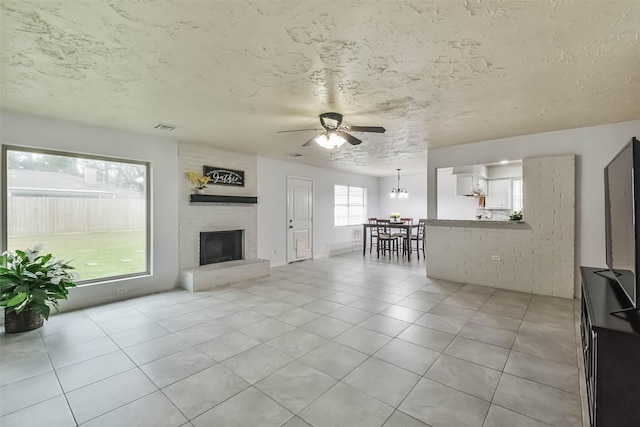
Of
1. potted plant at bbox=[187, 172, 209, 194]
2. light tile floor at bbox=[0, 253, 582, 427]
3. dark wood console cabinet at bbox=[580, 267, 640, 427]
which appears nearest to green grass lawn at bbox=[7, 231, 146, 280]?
light tile floor at bbox=[0, 253, 582, 427]

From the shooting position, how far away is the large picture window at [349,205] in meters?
8.48

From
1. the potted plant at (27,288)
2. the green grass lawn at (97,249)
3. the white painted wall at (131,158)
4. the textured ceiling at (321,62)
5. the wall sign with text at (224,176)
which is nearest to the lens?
the textured ceiling at (321,62)

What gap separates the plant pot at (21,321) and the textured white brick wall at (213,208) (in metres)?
1.86

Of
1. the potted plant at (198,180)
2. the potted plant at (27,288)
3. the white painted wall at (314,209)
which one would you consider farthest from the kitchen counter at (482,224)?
the potted plant at (27,288)

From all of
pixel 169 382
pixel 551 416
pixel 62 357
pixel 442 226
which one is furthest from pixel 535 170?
pixel 62 357

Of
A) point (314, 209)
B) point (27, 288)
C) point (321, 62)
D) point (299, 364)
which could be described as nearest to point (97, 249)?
point (27, 288)

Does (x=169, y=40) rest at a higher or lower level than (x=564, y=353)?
higher

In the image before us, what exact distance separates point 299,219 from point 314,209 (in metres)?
0.63

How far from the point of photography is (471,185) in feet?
22.6

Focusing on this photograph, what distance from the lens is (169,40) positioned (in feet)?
6.19

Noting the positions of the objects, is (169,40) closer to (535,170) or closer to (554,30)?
(554,30)

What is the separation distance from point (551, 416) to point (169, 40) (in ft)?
11.3

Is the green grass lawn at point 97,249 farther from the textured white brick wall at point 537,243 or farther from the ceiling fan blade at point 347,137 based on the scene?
the textured white brick wall at point 537,243

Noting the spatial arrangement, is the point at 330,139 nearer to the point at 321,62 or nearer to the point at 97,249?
the point at 321,62
